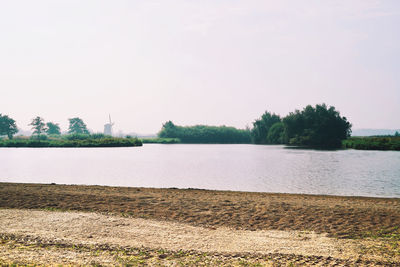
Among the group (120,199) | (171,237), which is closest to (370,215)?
(171,237)

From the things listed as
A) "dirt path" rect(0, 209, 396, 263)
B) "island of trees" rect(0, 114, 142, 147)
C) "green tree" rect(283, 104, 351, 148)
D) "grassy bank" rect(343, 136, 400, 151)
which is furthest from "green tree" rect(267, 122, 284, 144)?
"dirt path" rect(0, 209, 396, 263)

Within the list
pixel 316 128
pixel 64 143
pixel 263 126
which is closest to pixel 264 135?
pixel 263 126

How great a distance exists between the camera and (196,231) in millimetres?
7812

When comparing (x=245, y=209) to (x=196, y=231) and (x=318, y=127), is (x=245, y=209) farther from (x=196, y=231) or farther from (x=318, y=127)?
(x=318, y=127)

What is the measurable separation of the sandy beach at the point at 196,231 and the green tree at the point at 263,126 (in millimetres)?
86014

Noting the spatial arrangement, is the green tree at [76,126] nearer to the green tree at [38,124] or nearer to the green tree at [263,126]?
the green tree at [38,124]

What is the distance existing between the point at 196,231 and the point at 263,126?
91.3m

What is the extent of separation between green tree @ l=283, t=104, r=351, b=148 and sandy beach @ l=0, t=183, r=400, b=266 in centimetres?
6689

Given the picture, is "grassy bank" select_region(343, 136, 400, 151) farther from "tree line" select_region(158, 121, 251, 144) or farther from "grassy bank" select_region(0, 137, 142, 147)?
"tree line" select_region(158, 121, 251, 144)

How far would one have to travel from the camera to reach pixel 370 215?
9.65 metres

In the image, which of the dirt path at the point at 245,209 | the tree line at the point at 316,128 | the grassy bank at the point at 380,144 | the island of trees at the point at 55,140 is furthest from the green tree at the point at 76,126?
the dirt path at the point at 245,209

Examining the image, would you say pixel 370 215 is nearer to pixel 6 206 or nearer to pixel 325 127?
pixel 6 206

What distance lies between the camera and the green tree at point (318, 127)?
247 feet

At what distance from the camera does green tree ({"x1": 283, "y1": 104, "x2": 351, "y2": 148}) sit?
75250mm
